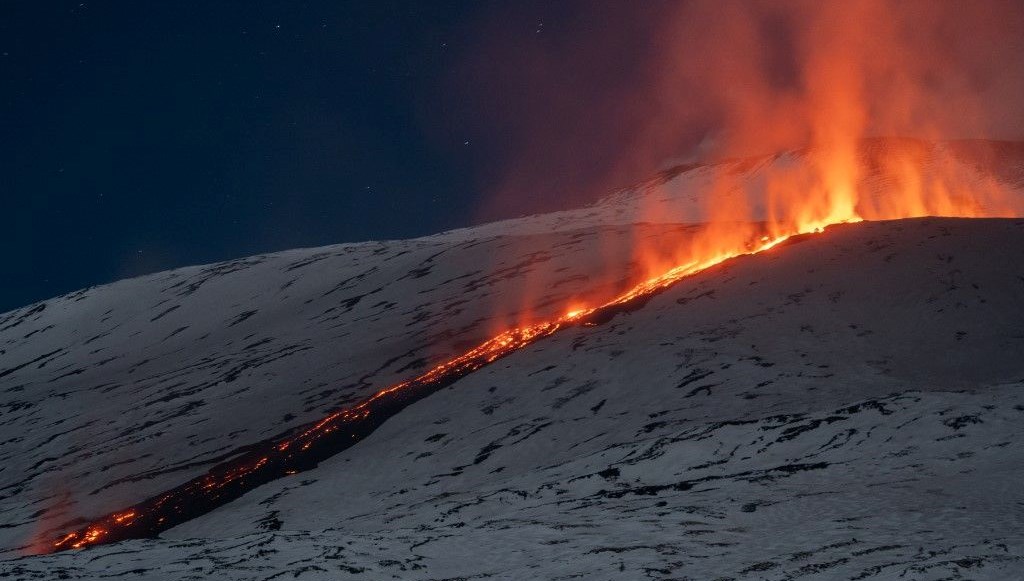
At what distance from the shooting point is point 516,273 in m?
59.8

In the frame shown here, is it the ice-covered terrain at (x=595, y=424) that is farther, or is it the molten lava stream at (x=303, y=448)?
the molten lava stream at (x=303, y=448)

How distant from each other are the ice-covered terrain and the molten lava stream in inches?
56.4

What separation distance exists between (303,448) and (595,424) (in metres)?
12.9

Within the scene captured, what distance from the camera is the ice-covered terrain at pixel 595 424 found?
52.7ft

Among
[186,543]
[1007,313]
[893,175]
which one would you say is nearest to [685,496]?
[186,543]

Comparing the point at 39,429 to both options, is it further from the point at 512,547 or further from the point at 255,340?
the point at 512,547

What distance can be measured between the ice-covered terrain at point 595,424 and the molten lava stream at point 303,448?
1433 millimetres

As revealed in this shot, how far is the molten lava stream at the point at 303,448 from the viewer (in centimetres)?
3019

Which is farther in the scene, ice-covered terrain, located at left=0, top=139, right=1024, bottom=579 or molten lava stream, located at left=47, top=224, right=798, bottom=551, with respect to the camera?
molten lava stream, located at left=47, top=224, right=798, bottom=551

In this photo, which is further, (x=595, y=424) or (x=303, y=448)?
(x=303, y=448)

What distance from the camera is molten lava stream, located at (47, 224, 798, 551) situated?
3019cm

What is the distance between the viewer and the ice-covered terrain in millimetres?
16062

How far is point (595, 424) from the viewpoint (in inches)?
1139

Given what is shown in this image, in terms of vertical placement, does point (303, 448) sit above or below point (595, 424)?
above
